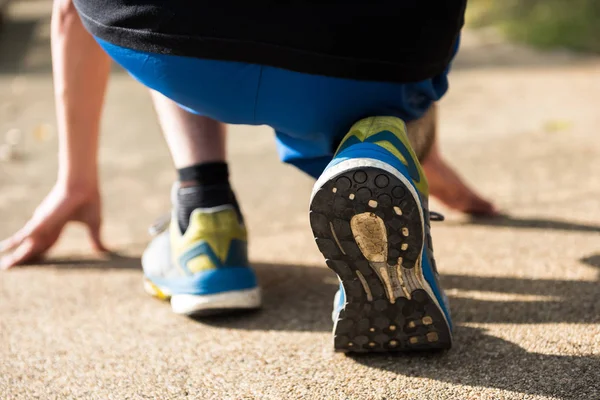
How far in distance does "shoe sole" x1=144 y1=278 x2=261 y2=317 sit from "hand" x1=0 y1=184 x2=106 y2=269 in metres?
0.47

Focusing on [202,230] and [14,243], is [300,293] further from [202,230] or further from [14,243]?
[14,243]

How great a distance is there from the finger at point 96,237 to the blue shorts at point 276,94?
70 cm

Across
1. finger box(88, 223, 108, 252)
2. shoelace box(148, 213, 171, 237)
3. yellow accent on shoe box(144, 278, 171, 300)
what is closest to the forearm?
finger box(88, 223, 108, 252)

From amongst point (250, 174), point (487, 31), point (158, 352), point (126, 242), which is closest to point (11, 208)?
point (126, 242)

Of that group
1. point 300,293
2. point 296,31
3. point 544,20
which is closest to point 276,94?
point 296,31

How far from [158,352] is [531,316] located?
0.66 metres

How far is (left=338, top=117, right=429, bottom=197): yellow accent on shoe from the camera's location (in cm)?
112

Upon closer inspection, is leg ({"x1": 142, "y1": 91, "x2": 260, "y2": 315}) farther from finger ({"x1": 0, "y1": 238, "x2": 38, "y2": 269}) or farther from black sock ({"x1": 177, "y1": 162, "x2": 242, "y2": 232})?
finger ({"x1": 0, "y1": 238, "x2": 38, "y2": 269})

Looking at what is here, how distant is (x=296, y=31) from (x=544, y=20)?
4.13 meters

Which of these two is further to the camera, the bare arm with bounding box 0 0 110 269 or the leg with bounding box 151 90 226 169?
the bare arm with bounding box 0 0 110 269

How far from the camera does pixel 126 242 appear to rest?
78.7 inches

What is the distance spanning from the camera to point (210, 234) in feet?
4.60

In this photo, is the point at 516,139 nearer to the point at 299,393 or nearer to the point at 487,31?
the point at 299,393

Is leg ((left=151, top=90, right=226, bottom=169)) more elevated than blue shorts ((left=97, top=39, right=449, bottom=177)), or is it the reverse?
blue shorts ((left=97, top=39, right=449, bottom=177))
